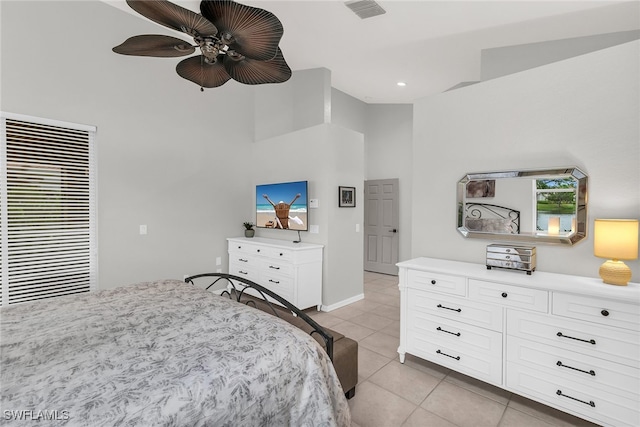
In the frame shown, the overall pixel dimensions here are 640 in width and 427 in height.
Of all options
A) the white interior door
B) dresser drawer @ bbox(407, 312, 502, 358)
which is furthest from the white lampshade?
the white interior door

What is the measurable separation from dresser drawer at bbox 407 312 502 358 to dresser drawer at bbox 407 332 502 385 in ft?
0.05

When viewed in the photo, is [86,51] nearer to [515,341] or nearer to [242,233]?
[242,233]

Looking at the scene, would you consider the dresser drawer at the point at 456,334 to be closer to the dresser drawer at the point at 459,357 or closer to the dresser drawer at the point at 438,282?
the dresser drawer at the point at 459,357

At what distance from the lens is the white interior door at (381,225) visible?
20.3ft

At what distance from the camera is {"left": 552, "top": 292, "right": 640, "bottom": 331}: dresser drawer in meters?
1.74

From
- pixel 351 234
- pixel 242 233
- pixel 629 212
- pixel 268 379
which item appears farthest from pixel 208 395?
pixel 242 233

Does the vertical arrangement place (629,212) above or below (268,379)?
above

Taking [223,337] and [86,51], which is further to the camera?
[86,51]

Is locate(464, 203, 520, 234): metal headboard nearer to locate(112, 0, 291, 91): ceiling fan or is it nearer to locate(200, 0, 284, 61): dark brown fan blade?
locate(112, 0, 291, 91): ceiling fan

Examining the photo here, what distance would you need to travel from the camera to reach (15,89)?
9.40 ft

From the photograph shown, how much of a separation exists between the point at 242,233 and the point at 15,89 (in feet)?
9.92

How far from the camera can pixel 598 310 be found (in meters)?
1.83

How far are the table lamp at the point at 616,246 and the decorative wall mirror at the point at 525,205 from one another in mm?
275

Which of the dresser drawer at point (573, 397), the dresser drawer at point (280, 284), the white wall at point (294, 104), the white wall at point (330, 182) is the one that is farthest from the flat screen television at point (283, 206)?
the dresser drawer at point (573, 397)
